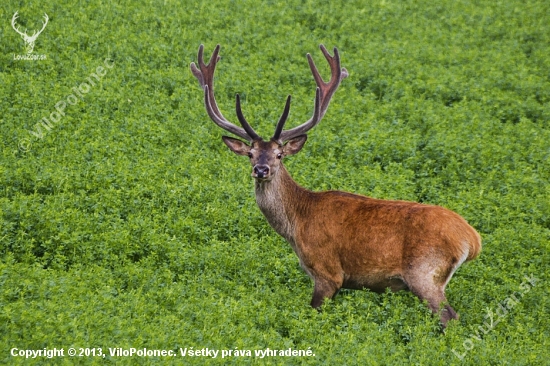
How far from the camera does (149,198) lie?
450 inches

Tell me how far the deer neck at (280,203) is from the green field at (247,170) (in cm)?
57

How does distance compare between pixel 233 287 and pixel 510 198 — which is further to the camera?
pixel 510 198

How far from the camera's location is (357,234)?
30.0 feet

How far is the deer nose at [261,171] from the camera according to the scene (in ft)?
30.4

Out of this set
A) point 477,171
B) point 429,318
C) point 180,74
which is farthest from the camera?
point 180,74

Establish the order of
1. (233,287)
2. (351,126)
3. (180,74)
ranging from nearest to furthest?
(233,287)
(351,126)
(180,74)

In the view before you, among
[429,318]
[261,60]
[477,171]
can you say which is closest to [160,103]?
[261,60]

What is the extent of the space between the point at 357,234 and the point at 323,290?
2.19 ft

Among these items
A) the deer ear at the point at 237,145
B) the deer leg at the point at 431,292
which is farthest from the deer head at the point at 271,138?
the deer leg at the point at 431,292

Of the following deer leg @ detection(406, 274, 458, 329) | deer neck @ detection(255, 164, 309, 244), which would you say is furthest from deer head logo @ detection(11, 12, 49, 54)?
deer leg @ detection(406, 274, 458, 329)

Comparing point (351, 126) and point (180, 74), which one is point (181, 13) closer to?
point (180, 74)

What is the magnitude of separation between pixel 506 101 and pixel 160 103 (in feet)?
20.3

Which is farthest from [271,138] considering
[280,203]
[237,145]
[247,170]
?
[247,170]

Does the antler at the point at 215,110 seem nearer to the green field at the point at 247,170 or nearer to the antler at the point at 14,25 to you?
the green field at the point at 247,170
